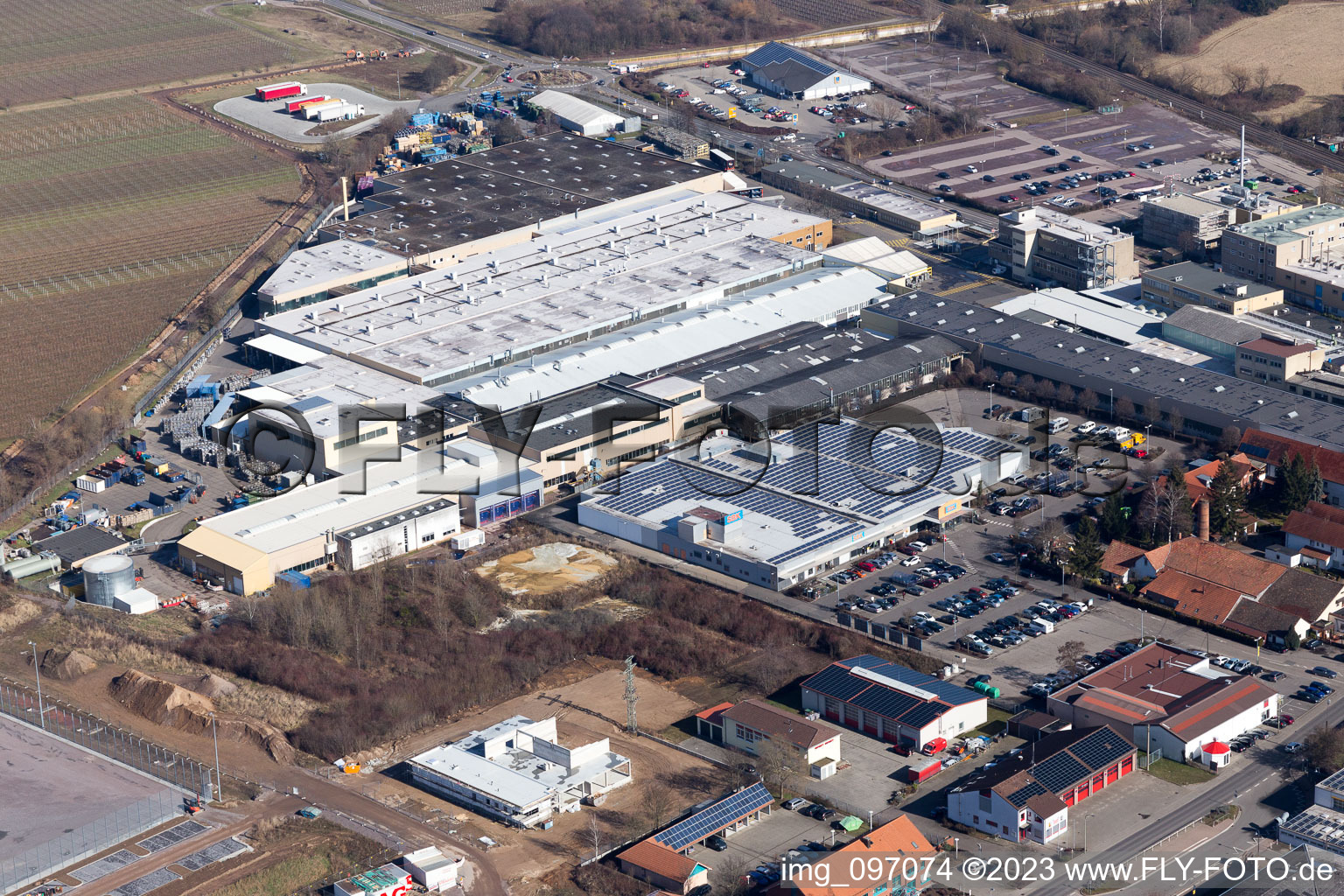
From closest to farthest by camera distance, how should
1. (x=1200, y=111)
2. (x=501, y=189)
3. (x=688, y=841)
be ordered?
(x=688, y=841) → (x=501, y=189) → (x=1200, y=111)

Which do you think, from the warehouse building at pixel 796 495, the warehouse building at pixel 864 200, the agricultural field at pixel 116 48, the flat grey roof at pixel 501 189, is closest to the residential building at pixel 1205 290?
the warehouse building at pixel 864 200

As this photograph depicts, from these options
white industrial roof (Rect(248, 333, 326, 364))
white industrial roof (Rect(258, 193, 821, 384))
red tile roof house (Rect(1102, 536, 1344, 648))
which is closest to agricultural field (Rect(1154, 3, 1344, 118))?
white industrial roof (Rect(258, 193, 821, 384))

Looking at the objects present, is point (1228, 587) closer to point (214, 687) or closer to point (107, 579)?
point (214, 687)

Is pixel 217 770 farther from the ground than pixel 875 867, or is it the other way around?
pixel 875 867

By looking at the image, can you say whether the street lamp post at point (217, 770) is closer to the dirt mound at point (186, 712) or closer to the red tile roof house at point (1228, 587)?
the dirt mound at point (186, 712)

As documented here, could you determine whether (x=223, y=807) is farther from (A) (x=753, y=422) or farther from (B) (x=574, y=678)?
(A) (x=753, y=422)

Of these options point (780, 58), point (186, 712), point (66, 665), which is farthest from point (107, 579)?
point (780, 58)
